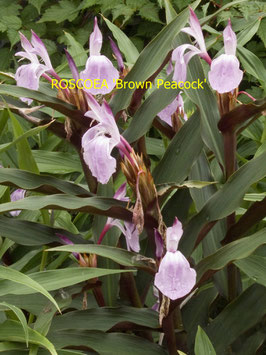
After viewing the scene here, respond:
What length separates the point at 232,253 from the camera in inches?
40.6

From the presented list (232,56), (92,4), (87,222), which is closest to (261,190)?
(87,222)

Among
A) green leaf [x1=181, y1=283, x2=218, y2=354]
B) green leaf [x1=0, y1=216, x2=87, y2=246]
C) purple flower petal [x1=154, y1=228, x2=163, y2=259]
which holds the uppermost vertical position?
green leaf [x1=0, y1=216, x2=87, y2=246]

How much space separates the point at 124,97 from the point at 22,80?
7.5 inches

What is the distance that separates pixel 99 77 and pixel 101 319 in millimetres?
411

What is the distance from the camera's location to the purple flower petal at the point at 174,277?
0.97 m

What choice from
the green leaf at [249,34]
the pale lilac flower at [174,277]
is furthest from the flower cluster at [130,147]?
the green leaf at [249,34]

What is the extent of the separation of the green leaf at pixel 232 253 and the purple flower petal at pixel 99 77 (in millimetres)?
327

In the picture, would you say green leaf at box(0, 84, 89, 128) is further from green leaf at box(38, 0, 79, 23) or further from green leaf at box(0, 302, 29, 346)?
green leaf at box(38, 0, 79, 23)

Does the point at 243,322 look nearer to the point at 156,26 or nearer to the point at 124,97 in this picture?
the point at 124,97

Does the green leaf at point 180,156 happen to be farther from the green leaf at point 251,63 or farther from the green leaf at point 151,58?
the green leaf at point 251,63

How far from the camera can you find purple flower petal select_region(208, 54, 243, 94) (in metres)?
1.09

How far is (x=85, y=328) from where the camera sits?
1.14 meters

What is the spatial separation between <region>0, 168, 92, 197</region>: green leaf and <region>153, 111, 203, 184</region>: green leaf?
14cm

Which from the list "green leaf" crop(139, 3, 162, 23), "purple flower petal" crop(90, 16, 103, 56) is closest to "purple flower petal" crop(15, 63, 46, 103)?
"purple flower petal" crop(90, 16, 103, 56)
